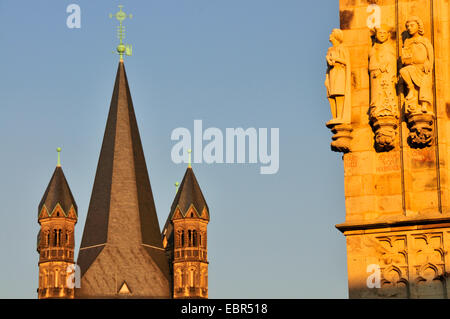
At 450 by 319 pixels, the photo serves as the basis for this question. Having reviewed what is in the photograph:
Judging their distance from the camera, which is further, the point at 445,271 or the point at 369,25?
the point at 369,25

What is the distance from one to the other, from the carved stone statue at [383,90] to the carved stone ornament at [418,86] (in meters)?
0.14

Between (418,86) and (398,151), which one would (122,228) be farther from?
(418,86)

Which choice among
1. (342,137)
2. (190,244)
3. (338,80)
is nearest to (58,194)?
(190,244)

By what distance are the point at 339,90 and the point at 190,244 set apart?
13844cm

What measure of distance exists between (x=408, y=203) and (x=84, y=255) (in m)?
137

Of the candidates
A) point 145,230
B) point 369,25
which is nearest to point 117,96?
point 145,230

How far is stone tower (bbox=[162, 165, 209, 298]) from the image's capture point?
152625 millimetres

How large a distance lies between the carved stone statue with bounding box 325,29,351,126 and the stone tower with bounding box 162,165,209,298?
5372 inches

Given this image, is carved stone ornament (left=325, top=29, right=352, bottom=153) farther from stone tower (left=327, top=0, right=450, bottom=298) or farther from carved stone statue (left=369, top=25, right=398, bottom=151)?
carved stone statue (left=369, top=25, right=398, bottom=151)

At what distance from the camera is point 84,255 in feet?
497

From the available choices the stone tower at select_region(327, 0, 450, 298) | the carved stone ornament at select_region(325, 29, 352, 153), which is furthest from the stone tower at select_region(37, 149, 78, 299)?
the stone tower at select_region(327, 0, 450, 298)

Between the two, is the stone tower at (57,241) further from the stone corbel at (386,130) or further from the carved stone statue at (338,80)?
the stone corbel at (386,130)
